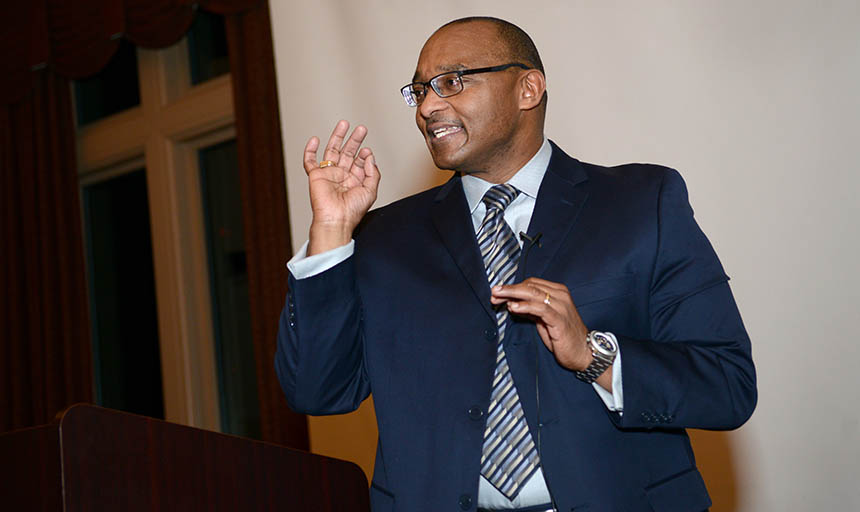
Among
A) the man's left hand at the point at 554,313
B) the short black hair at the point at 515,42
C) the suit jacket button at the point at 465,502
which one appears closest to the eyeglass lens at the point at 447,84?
the short black hair at the point at 515,42

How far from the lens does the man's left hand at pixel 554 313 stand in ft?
4.84

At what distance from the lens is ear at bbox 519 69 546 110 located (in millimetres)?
2094

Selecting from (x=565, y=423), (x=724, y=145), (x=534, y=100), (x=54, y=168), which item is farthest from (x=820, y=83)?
(x=54, y=168)

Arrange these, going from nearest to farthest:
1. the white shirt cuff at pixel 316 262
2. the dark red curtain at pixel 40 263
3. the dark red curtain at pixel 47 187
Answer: the white shirt cuff at pixel 316 262, the dark red curtain at pixel 47 187, the dark red curtain at pixel 40 263

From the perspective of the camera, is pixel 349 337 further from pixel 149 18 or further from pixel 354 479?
pixel 149 18

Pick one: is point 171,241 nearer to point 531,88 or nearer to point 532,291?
point 531,88

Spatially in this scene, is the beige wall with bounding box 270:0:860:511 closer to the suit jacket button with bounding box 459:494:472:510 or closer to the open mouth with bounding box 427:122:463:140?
the open mouth with bounding box 427:122:463:140

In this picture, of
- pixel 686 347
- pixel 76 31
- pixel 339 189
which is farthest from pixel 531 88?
pixel 76 31

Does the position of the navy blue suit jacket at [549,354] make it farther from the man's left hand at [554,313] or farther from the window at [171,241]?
the window at [171,241]

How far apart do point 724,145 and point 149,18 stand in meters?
3.17

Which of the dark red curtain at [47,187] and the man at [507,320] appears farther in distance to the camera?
the dark red curtain at [47,187]

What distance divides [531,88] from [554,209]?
0.39 meters

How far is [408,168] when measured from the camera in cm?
345

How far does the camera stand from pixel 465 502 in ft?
5.25
